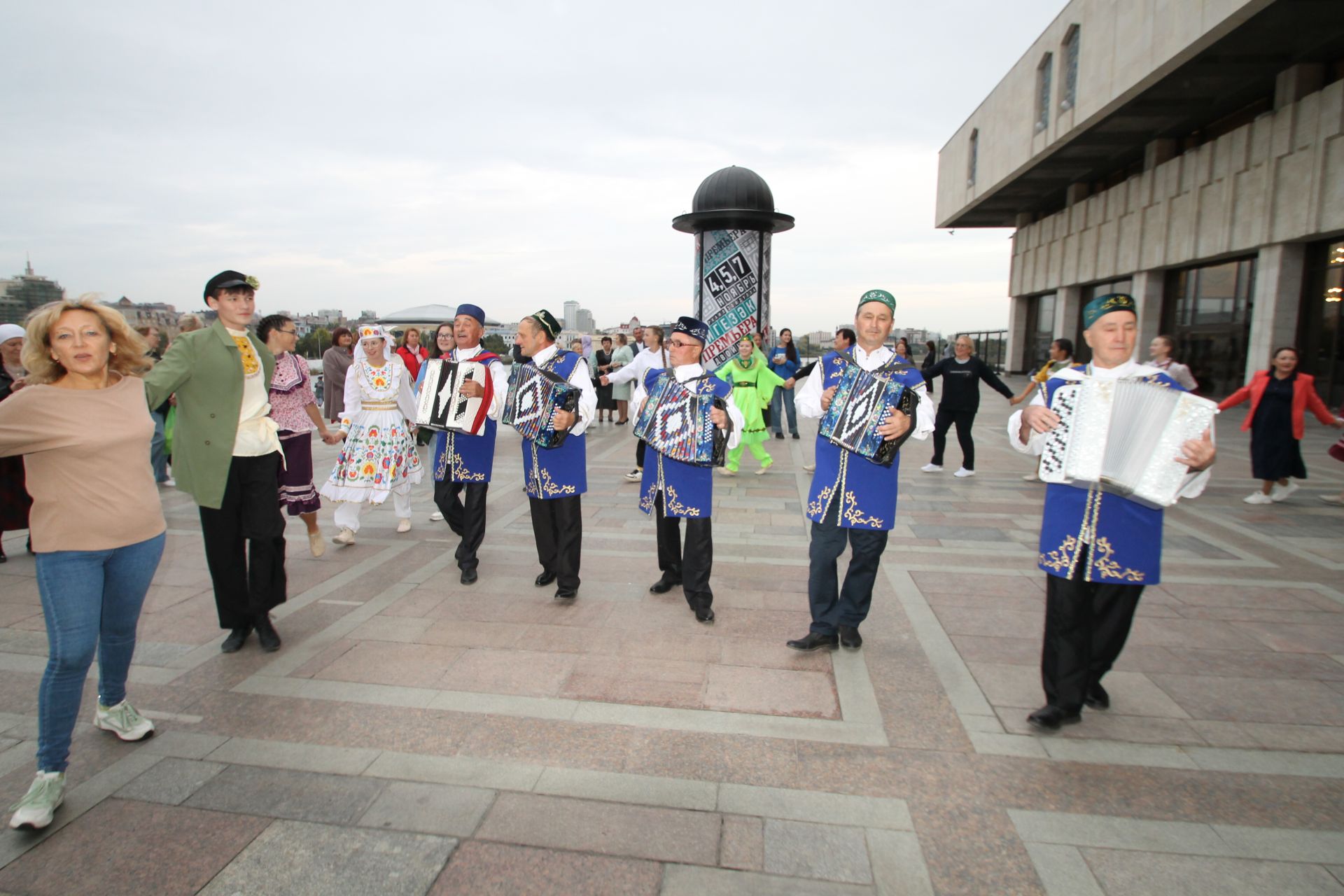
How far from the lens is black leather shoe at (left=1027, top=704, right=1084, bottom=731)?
3283 millimetres

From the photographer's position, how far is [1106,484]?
3.05 m

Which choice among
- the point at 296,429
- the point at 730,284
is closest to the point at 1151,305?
the point at 730,284

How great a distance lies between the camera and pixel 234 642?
4.16 meters

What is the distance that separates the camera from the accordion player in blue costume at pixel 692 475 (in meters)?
4.59

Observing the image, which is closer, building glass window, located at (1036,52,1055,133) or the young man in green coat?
the young man in green coat

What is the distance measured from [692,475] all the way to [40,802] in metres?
3.33

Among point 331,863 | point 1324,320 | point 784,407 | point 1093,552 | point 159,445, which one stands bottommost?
point 331,863

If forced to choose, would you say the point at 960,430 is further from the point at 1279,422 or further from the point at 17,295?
the point at 17,295

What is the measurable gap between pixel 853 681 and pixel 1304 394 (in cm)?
738

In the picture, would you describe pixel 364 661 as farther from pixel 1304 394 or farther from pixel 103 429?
pixel 1304 394

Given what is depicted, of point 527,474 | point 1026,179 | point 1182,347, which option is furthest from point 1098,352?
point 1026,179

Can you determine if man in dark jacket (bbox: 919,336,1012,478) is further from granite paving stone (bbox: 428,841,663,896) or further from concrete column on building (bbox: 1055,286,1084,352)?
concrete column on building (bbox: 1055,286,1084,352)

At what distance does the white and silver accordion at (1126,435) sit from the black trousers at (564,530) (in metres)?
2.97

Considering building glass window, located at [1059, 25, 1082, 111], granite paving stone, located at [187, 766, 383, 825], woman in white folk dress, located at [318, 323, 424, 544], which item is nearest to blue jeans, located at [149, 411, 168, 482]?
woman in white folk dress, located at [318, 323, 424, 544]
